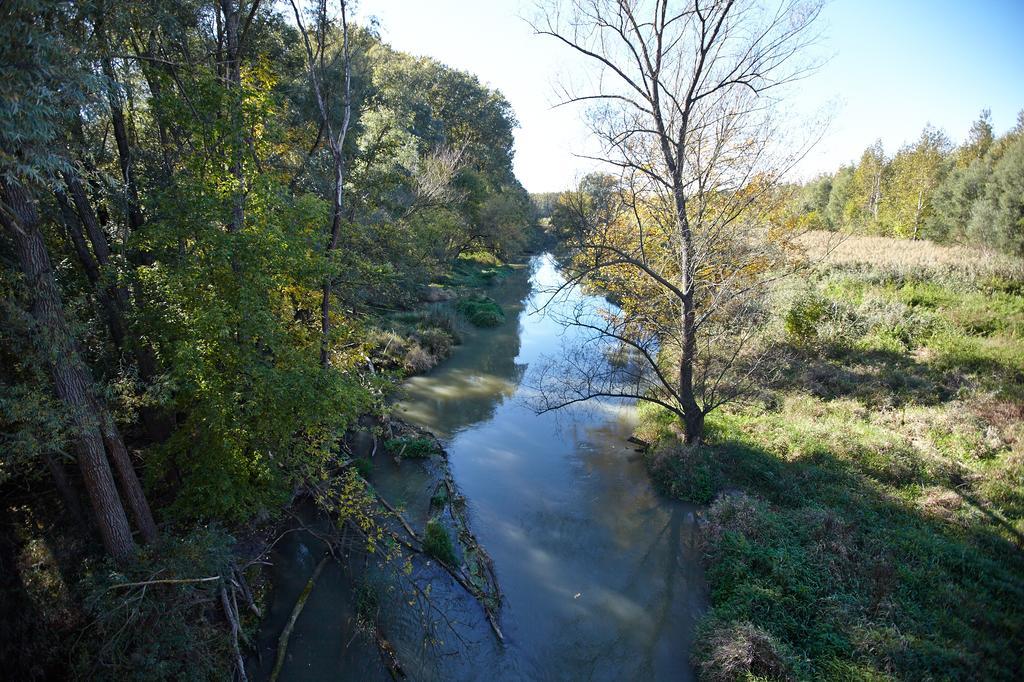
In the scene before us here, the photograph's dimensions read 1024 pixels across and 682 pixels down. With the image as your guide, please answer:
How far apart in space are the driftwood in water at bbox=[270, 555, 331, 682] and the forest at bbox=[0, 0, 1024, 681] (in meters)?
0.09

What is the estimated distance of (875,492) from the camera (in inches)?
382

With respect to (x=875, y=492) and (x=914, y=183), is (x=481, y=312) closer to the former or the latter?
(x=875, y=492)

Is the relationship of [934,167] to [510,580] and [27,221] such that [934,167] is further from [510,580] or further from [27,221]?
[27,221]

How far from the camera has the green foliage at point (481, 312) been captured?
27.4 meters

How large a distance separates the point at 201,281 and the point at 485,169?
39.8m

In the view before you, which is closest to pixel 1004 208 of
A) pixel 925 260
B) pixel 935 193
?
pixel 935 193

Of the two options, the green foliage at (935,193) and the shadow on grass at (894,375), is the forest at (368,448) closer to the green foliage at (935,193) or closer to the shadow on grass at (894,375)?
the shadow on grass at (894,375)

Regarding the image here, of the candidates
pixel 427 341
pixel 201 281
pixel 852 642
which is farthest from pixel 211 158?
pixel 427 341

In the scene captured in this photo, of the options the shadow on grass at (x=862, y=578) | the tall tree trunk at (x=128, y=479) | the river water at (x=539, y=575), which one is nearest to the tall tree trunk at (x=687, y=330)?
the river water at (x=539, y=575)

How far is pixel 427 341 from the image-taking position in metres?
21.6

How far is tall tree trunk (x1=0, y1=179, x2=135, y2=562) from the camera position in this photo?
5668 mm

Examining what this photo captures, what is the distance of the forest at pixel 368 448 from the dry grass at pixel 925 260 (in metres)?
2.72

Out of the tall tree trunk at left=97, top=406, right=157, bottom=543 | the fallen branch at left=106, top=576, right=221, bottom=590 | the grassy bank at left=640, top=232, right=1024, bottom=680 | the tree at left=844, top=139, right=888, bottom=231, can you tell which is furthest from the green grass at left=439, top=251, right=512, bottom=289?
the tree at left=844, top=139, right=888, bottom=231

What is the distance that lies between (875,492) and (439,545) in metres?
8.68
